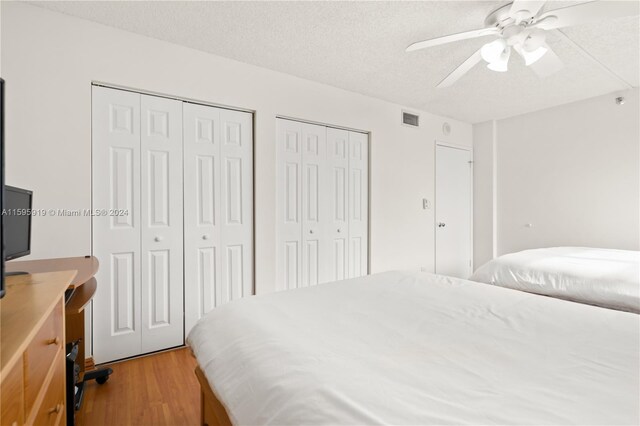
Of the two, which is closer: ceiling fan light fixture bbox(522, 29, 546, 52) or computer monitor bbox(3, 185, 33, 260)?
computer monitor bbox(3, 185, 33, 260)

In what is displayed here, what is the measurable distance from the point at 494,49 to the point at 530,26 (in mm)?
199

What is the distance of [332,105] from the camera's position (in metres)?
3.40

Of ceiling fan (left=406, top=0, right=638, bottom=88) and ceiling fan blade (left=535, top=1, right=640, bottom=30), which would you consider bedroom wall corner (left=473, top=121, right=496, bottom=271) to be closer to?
ceiling fan (left=406, top=0, right=638, bottom=88)

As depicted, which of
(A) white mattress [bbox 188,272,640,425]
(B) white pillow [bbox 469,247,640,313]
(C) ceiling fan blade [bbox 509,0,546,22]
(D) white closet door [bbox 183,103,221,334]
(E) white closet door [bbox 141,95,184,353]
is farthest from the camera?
(D) white closet door [bbox 183,103,221,334]

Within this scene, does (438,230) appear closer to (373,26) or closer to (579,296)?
(579,296)

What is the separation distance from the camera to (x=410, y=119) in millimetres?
4090

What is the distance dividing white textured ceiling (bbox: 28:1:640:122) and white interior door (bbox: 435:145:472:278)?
3.92 ft

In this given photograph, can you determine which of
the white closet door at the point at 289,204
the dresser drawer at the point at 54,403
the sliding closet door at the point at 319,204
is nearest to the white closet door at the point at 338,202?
the sliding closet door at the point at 319,204

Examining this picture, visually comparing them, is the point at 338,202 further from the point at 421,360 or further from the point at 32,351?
the point at 32,351

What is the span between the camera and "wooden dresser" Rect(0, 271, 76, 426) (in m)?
0.63

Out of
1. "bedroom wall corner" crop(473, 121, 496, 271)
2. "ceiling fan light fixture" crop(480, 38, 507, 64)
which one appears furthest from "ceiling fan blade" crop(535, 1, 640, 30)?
"bedroom wall corner" crop(473, 121, 496, 271)

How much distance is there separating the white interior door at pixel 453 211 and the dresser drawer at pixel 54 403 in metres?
4.12

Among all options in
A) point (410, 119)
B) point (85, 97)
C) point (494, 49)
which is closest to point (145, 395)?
point (85, 97)

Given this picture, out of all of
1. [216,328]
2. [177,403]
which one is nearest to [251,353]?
[216,328]
